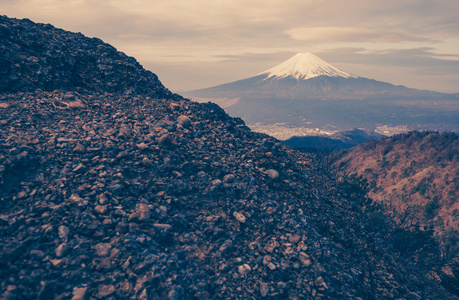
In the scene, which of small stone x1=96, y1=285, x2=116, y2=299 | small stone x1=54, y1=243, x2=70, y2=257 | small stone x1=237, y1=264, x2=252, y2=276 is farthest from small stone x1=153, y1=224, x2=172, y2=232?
small stone x1=237, y1=264, x2=252, y2=276

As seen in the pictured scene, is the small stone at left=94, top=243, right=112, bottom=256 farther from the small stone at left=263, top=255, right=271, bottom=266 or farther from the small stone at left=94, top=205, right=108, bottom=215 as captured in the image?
the small stone at left=263, top=255, right=271, bottom=266

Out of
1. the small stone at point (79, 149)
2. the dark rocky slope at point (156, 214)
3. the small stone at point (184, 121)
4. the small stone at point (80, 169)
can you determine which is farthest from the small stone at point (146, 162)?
the small stone at point (184, 121)

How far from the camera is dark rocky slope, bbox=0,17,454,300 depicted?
776 cm

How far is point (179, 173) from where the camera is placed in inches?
442

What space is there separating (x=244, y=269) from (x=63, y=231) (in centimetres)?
584

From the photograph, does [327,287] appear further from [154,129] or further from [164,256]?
[154,129]

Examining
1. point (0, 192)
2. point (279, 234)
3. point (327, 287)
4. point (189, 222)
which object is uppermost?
point (0, 192)

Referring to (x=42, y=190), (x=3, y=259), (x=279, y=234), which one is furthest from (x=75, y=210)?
(x=279, y=234)

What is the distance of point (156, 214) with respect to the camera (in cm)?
948

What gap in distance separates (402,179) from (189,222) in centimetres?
5295

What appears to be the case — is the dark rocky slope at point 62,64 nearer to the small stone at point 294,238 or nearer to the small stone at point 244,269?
the small stone at point 294,238

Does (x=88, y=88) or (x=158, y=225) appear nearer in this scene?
(x=158, y=225)

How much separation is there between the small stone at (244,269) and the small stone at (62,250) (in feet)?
17.5

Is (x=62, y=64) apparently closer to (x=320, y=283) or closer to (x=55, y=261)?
(x=55, y=261)
